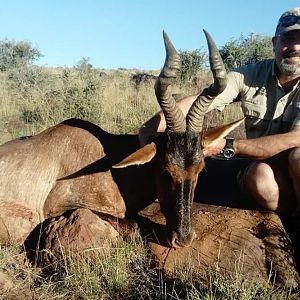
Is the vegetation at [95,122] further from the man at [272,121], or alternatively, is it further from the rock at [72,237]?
the man at [272,121]

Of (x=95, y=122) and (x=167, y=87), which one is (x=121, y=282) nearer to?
(x=167, y=87)

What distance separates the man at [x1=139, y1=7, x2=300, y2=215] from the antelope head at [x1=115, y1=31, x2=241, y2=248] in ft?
1.49

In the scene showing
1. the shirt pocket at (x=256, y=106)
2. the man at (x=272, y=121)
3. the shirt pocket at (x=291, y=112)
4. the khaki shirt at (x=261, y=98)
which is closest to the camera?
the man at (x=272, y=121)

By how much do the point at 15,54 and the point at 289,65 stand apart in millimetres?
18932

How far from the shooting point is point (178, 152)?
4719 millimetres

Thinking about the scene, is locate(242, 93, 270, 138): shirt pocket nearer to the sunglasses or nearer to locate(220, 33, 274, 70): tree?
the sunglasses

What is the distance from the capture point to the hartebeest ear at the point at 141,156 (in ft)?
15.7

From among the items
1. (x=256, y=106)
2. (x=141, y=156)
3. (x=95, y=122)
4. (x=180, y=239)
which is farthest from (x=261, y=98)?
(x=95, y=122)

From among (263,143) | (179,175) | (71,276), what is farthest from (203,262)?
(263,143)

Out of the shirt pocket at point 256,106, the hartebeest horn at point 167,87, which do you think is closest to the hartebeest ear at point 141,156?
the hartebeest horn at point 167,87

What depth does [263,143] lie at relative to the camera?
17.4ft

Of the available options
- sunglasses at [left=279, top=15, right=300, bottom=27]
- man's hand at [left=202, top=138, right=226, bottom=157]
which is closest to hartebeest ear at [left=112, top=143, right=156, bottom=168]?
man's hand at [left=202, top=138, right=226, bottom=157]

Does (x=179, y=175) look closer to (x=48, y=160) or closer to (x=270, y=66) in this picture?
(x=48, y=160)

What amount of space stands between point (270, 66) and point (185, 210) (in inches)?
98.7
